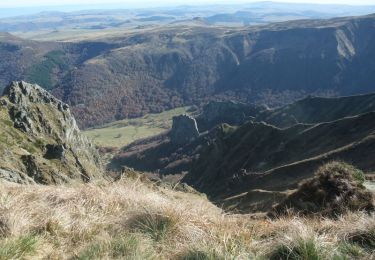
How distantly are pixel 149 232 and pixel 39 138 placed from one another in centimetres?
8278

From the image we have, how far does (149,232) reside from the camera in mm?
8711

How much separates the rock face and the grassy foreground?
154 feet

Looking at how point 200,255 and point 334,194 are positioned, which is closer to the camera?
Answer: point 200,255

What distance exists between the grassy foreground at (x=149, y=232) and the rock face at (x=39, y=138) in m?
46.9

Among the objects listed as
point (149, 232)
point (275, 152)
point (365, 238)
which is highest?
point (365, 238)

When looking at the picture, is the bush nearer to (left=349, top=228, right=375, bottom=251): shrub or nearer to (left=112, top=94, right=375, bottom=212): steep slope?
(left=349, top=228, right=375, bottom=251): shrub

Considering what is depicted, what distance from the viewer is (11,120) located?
85.6 m

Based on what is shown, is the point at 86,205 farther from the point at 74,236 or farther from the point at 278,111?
the point at 278,111

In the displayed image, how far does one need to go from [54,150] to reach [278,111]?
103199 mm

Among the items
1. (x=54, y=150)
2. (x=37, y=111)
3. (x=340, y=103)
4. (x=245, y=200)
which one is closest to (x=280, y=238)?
(x=245, y=200)

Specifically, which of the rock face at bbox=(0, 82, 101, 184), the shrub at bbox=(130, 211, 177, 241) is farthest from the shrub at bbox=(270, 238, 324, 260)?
the rock face at bbox=(0, 82, 101, 184)

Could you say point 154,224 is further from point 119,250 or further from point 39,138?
point 39,138

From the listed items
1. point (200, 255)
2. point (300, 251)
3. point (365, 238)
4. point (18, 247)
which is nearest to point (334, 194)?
point (365, 238)

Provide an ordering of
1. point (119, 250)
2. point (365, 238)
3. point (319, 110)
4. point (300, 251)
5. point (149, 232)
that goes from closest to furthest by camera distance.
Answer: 1. point (300, 251)
2. point (119, 250)
3. point (365, 238)
4. point (149, 232)
5. point (319, 110)
